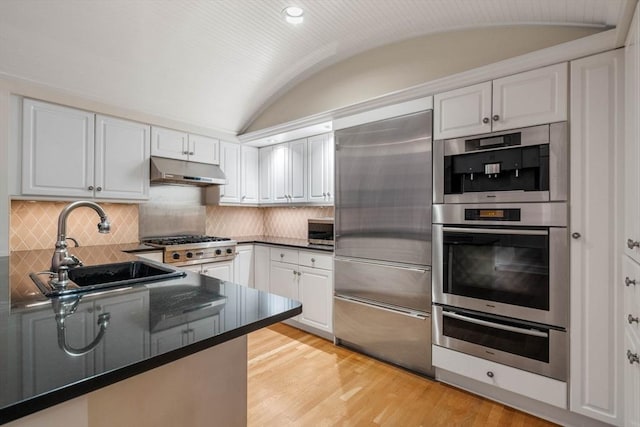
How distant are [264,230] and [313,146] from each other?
5.68 feet

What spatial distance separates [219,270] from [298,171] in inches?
56.7

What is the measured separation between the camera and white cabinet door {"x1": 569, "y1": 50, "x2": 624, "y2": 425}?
5.60 ft

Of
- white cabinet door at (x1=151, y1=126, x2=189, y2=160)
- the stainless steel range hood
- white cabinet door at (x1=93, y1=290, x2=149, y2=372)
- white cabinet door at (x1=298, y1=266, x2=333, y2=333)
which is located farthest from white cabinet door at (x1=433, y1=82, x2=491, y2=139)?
white cabinet door at (x1=151, y1=126, x2=189, y2=160)

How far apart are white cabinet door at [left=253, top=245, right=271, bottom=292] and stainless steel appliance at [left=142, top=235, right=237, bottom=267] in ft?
1.07

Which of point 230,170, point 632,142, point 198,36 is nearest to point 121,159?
point 230,170

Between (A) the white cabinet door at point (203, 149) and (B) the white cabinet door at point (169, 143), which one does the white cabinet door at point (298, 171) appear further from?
(B) the white cabinet door at point (169, 143)

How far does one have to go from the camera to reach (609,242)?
5.65ft

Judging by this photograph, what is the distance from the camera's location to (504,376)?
79.7 inches

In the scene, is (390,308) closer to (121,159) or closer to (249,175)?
(249,175)

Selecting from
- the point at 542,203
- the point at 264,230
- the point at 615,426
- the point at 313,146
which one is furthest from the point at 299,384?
the point at 264,230

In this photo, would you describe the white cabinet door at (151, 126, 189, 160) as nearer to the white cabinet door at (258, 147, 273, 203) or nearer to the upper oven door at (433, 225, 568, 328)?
the white cabinet door at (258, 147, 273, 203)

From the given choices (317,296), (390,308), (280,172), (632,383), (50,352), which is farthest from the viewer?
(280,172)

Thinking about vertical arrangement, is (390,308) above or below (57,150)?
below

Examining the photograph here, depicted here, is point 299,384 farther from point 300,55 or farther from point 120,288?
point 300,55
